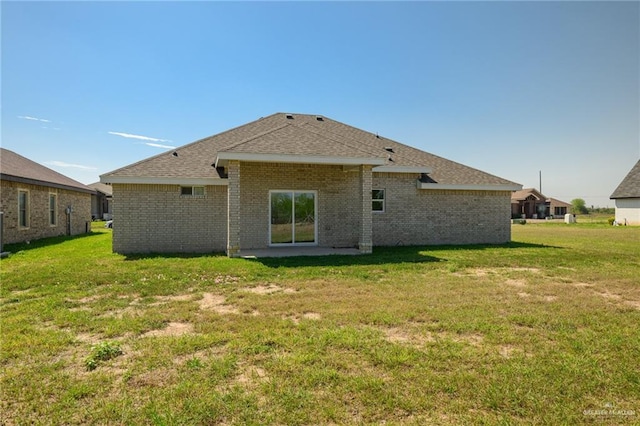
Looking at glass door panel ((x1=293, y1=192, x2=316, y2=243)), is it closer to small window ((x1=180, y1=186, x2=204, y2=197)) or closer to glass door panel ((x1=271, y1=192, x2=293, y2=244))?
glass door panel ((x1=271, y1=192, x2=293, y2=244))

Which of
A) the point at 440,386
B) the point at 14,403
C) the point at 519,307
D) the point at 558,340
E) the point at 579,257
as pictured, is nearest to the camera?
the point at 14,403

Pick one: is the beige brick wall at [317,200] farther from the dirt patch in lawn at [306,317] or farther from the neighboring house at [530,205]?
the neighboring house at [530,205]

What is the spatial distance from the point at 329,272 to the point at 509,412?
6531 millimetres

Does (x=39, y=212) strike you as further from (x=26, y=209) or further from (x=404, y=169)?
(x=404, y=169)

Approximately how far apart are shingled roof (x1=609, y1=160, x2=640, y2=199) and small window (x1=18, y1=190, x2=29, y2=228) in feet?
158

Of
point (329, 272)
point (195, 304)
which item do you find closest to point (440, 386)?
point (195, 304)

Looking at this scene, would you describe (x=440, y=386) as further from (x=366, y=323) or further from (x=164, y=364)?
(x=164, y=364)

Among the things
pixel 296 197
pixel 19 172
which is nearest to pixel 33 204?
pixel 19 172

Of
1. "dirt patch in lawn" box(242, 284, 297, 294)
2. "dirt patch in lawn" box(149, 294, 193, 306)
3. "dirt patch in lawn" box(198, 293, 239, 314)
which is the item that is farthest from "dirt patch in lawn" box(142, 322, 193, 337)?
"dirt patch in lawn" box(242, 284, 297, 294)

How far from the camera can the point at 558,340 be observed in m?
4.68

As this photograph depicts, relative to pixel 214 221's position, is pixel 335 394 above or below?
below

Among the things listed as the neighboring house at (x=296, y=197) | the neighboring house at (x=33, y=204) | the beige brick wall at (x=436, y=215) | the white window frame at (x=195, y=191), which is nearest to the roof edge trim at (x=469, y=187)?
the neighboring house at (x=296, y=197)

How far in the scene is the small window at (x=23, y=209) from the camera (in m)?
16.0

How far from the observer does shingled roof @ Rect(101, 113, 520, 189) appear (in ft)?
39.1
